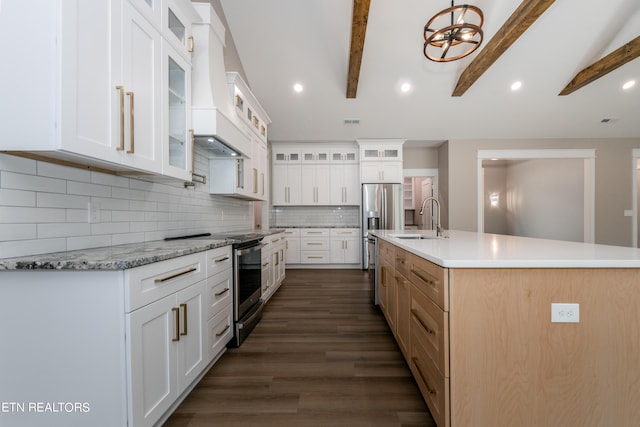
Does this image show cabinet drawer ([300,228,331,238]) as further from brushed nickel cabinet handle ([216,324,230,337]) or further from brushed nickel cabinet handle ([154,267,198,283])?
brushed nickel cabinet handle ([154,267,198,283])

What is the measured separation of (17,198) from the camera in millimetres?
1315

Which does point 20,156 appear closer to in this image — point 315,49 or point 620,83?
point 315,49

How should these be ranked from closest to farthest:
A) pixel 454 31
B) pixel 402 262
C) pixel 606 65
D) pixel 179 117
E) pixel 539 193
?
pixel 402 262
pixel 179 117
pixel 454 31
pixel 606 65
pixel 539 193

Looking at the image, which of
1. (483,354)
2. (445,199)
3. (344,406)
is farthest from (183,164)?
(445,199)

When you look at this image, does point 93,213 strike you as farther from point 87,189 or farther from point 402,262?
point 402,262

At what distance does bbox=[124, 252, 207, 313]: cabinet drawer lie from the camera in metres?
1.26

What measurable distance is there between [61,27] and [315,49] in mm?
3947

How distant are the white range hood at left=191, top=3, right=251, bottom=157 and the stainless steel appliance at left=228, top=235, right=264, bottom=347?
3.16 ft

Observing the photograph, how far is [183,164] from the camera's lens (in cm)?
219

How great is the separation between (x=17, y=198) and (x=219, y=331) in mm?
1419

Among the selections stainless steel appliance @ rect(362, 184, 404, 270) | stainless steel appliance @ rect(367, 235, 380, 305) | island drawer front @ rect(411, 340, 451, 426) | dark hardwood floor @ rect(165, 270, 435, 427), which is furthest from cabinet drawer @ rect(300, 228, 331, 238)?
island drawer front @ rect(411, 340, 451, 426)

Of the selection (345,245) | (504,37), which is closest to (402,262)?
(504,37)

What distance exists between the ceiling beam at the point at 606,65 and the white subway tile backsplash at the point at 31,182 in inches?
261

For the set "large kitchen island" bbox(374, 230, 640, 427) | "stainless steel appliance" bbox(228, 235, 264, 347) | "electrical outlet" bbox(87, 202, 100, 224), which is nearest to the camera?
"large kitchen island" bbox(374, 230, 640, 427)
